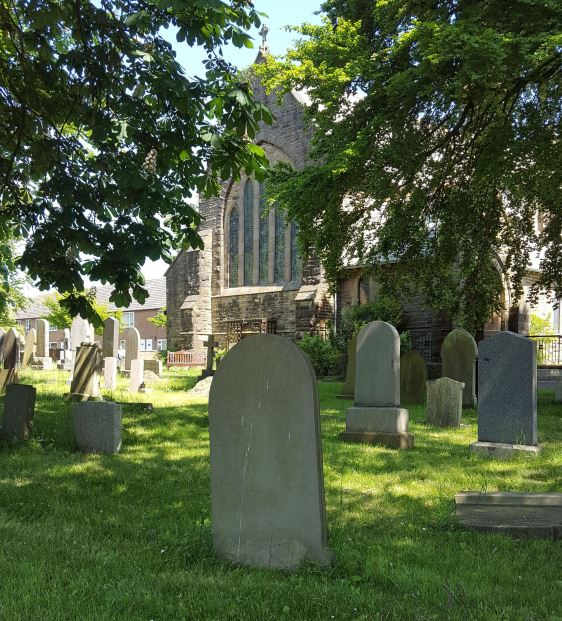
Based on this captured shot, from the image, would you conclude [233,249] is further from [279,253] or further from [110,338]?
[110,338]

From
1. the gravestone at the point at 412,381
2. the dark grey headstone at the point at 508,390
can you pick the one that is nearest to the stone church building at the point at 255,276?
the gravestone at the point at 412,381

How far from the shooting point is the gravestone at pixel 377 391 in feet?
26.9

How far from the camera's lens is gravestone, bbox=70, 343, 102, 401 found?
10930 millimetres

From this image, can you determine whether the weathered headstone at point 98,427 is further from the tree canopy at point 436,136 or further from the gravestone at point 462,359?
the gravestone at point 462,359

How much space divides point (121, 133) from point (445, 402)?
6.50m

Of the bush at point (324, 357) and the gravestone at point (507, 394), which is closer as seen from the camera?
the gravestone at point (507, 394)

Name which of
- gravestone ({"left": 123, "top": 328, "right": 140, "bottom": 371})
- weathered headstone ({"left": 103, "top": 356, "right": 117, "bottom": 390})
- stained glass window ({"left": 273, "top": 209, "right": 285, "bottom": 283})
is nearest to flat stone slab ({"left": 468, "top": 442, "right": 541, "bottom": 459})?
weathered headstone ({"left": 103, "top": 356, "right": 117, "bottom": 390})

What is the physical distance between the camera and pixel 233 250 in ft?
99.0

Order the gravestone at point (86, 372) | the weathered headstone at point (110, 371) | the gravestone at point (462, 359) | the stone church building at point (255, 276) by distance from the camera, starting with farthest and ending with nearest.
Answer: the stone church building at point (255, 276), the weathered headstone at point (110, 371), the gravestone at point (462, 359), the gravestone at point (86, 372)

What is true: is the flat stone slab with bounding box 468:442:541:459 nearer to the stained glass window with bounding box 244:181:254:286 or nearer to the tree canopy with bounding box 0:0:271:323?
the tree canopy with bounding box 0:0:271:323

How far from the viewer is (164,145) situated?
651 centimetres

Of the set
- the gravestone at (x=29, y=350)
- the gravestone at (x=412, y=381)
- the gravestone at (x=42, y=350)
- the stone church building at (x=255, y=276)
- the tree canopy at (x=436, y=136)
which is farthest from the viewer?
the stone church building at (x=255, y=276)

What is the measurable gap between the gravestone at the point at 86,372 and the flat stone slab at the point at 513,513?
25.6 feet

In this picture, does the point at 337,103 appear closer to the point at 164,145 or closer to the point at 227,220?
the point at 164,145
